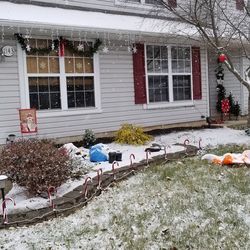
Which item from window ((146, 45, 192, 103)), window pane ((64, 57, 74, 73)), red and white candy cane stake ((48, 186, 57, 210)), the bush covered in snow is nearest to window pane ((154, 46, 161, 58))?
window ((146, 45, 192, 103))

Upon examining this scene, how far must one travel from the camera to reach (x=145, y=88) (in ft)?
39.7

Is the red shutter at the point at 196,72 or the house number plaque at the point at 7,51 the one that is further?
the red shutter at the point at 196,72

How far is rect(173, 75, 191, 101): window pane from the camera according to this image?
13.0 metres

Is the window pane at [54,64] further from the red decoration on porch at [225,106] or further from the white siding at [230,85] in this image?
the white siding at [230,85]

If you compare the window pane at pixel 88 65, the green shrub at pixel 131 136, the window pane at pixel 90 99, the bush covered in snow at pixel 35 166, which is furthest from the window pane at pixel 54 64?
the bush covered in snow at pixel 35 166

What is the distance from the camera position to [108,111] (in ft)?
36.8

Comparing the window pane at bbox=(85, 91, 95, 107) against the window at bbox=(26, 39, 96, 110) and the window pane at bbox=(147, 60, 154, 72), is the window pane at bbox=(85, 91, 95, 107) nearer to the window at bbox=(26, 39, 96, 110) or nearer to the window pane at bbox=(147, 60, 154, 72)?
the window at bbox=(26, 39, 96, 110)

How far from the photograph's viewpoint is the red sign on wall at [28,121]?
30.1ft

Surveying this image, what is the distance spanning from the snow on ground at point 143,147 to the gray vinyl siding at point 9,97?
2252mm

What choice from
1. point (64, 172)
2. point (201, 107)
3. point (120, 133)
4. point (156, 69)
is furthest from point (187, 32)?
point (64, 172)

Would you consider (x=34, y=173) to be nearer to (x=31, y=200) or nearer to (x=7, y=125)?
(x=31, y=200)

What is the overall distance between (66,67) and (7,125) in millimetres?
2088

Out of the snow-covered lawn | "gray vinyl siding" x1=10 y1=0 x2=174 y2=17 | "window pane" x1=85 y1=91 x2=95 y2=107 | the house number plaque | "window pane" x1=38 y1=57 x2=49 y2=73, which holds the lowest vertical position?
the snow-covered lawn

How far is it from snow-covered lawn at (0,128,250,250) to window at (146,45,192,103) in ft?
19.6
